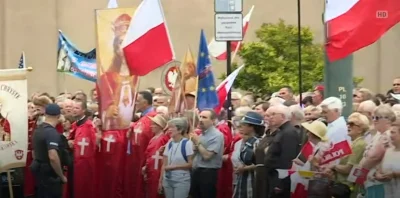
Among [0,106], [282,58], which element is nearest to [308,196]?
[0,106]

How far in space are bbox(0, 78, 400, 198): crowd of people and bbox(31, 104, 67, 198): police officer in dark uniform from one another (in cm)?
4

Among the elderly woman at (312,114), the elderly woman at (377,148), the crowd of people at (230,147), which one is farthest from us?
the elderly woman at (312,114)

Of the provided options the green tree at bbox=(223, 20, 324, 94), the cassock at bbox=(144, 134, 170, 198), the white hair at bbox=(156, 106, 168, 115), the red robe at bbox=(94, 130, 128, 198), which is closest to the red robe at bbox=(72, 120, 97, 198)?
the red robe at bbox=(94, 130, 128, 198)

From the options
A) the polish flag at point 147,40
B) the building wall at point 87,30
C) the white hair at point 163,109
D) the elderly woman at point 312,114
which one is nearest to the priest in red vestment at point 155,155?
the white hair at point 163,109

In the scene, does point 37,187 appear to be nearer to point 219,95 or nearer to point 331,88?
point 219,95

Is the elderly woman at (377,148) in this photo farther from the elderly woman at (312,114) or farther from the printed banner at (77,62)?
the printed banner at (77,62)

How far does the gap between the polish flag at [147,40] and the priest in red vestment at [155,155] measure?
0.80m

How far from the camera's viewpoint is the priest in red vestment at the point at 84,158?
15.0 m

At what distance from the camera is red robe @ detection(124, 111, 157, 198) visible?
14984 millimetres

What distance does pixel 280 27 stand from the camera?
2491 cm

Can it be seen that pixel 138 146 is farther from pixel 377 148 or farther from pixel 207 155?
pixel 377 148

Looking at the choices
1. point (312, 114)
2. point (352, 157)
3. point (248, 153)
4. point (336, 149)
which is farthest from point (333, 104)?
point (248, 153)

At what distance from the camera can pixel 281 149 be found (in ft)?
40.0

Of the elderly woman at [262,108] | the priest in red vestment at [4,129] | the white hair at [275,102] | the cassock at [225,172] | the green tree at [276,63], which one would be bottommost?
the cassock at [225,172]
